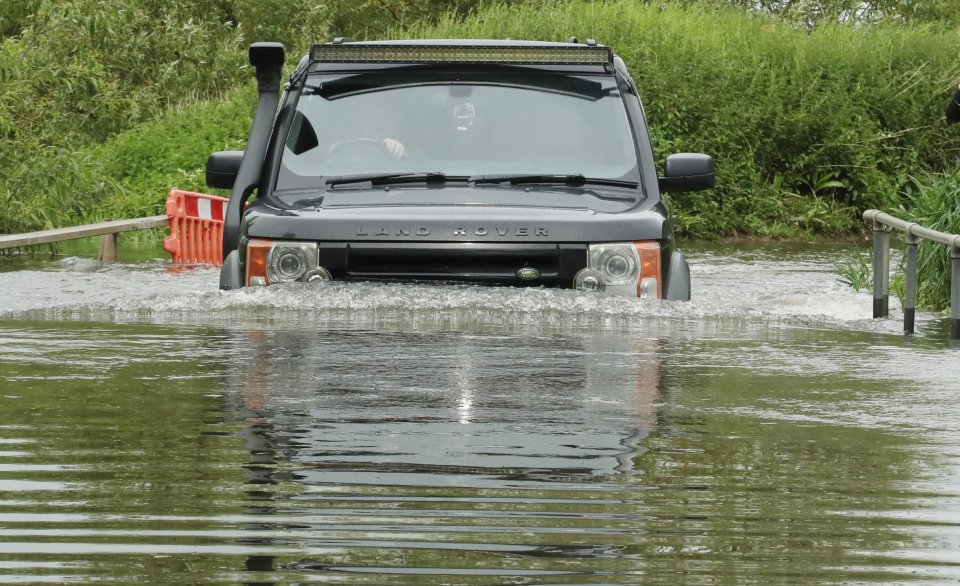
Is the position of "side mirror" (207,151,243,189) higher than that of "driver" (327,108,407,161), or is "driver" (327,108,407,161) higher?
"driver" (327,108,407,161)

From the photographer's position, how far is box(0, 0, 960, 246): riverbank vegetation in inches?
774

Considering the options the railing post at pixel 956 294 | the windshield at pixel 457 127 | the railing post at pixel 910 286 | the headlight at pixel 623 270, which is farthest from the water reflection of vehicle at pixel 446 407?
the railing post at pixel 910 286

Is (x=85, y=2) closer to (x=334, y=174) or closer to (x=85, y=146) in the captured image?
(x=85, y=146)

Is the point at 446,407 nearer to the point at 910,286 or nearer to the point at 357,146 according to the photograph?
the point at 357,146

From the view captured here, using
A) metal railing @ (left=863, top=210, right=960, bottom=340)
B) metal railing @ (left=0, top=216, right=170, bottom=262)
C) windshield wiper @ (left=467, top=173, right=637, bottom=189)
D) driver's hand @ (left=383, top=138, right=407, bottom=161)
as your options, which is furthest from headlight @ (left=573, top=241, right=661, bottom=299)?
metal railing @ (left=0, top=216, right=170, bottom=262)

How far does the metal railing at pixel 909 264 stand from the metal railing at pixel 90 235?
737 centimetres

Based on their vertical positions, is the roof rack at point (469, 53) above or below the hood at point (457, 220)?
above

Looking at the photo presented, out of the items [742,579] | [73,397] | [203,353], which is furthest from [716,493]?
[203,353]

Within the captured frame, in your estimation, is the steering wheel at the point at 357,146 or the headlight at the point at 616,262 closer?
the headlight at the point at 616,262

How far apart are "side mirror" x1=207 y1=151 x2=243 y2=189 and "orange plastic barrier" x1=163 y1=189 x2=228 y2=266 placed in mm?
7338

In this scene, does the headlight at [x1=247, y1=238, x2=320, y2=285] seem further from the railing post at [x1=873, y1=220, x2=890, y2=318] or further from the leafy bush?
the leafy bush

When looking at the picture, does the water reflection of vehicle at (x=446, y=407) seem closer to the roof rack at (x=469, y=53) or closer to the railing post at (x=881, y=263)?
the roof rack at (x=469, y=53)

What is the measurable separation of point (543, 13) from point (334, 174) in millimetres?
16938

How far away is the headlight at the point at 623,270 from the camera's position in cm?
714
